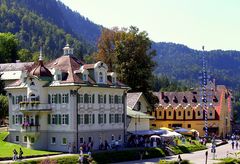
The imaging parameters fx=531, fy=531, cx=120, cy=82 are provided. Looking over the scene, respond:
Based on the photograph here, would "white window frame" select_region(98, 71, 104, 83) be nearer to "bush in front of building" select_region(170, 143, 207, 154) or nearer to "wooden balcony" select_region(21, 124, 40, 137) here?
"wooden balcony" select_region(21, 124, 40, 137)

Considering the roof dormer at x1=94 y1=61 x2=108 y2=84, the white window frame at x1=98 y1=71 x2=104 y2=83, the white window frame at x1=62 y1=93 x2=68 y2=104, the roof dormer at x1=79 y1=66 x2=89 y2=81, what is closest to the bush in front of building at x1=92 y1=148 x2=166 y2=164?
the white window frame at x1=62 y1=93 x2=68 y2=104

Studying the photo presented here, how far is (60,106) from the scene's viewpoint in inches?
2616

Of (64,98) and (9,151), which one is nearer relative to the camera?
(9,151)

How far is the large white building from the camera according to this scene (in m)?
65.8

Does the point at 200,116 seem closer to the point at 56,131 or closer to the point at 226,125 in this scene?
the point at 226,125

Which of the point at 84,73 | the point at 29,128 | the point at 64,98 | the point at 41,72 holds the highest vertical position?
the point at 41,72

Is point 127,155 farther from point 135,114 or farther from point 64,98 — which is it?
point 135,114

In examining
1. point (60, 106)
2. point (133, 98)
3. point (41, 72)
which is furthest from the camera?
point (133, 98)

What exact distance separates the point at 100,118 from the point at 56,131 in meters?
6.54

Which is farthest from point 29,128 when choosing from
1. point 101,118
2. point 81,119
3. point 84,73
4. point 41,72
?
point 101,118

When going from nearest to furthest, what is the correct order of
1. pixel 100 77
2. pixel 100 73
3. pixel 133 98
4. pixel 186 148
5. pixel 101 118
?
pixel 100 73 → pixel 100 77 → pixel 101 118 → pixel 186 148 → pixel 133 98

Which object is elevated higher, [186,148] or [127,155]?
[127,155]

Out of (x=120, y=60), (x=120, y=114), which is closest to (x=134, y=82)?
(x=120, y=60)

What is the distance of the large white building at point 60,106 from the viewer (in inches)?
2589
